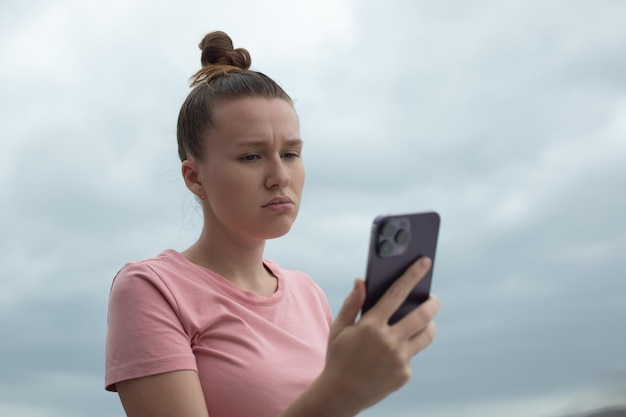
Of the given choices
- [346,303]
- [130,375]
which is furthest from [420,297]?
[130,375]

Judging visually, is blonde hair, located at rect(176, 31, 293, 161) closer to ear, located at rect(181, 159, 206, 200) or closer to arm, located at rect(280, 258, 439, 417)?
ear, located at rect(181, 159, 206, 200)

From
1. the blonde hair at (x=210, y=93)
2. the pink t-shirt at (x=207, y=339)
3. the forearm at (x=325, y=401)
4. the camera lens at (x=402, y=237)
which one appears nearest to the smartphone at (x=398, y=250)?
the camera lens at (x=402, y=237)

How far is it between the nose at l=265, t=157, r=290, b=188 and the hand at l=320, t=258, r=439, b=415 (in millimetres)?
684

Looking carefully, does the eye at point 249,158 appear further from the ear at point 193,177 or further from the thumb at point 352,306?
the thumb at point 352,306

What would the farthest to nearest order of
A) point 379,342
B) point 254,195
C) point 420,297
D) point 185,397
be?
point 254,195 → point 185,397 → point 420,297 → point 379,342

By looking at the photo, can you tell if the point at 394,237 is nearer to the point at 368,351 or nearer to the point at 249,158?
the point at 368,351

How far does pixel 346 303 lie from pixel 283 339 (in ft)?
2.39

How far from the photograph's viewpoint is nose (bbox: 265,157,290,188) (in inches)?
88.0

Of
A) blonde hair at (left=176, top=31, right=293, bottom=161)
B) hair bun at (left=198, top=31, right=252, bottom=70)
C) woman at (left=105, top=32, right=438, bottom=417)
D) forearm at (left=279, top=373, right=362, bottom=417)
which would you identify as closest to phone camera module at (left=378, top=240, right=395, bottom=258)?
forearm at (left=279, top=373, right=362, bottom=417)

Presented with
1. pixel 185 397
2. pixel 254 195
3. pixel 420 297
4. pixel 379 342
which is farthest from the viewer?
pixel 254 195

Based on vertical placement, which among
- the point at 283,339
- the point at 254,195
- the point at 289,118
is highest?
the point at 289,118

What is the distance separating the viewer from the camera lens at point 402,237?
5.41ft

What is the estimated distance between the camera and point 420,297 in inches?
68.5

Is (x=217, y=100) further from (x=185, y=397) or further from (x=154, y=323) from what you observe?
(x=185, y=397)
